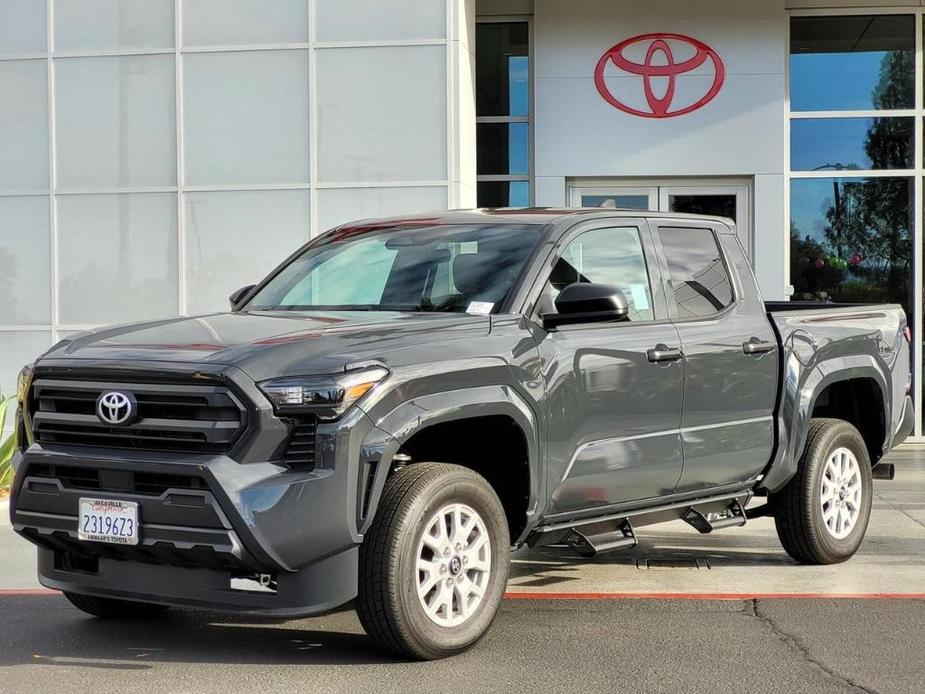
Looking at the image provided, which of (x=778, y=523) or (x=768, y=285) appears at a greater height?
(x=768, y=285)

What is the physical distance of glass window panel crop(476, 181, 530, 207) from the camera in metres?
15.5

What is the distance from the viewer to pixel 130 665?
5566 millimetres

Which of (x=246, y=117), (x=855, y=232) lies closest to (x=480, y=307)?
(x=246, y=117)

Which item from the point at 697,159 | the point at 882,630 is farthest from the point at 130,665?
the point at 697,159

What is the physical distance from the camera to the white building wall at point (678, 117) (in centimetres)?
1480

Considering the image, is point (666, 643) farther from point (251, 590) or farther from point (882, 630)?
point (251, 590)

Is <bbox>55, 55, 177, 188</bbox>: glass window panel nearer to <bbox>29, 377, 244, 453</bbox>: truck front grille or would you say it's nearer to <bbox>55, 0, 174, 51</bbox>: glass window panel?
<bbox>55, 0, 174, 51</bbox>: glass window panel

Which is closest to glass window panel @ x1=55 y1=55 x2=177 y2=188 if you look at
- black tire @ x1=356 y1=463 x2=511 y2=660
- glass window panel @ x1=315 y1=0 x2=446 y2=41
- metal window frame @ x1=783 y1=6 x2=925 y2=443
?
glass window panel @ x1=315 y1=0 x2=446 y2=41

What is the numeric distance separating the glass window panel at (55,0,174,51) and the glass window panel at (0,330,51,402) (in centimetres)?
303

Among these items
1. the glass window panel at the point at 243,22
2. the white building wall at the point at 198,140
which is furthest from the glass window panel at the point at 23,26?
the glass window panel at the point at 243,22

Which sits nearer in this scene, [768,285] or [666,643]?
[666,643]

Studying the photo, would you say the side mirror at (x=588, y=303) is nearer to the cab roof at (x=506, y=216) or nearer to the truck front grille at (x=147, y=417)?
the cab roof at (x=506, y=216)

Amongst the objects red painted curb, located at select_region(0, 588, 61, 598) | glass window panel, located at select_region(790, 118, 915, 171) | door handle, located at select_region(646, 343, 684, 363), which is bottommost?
red painted curb, located at select_region(0, 588, 61, 598)

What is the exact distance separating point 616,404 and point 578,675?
4.63 ft
